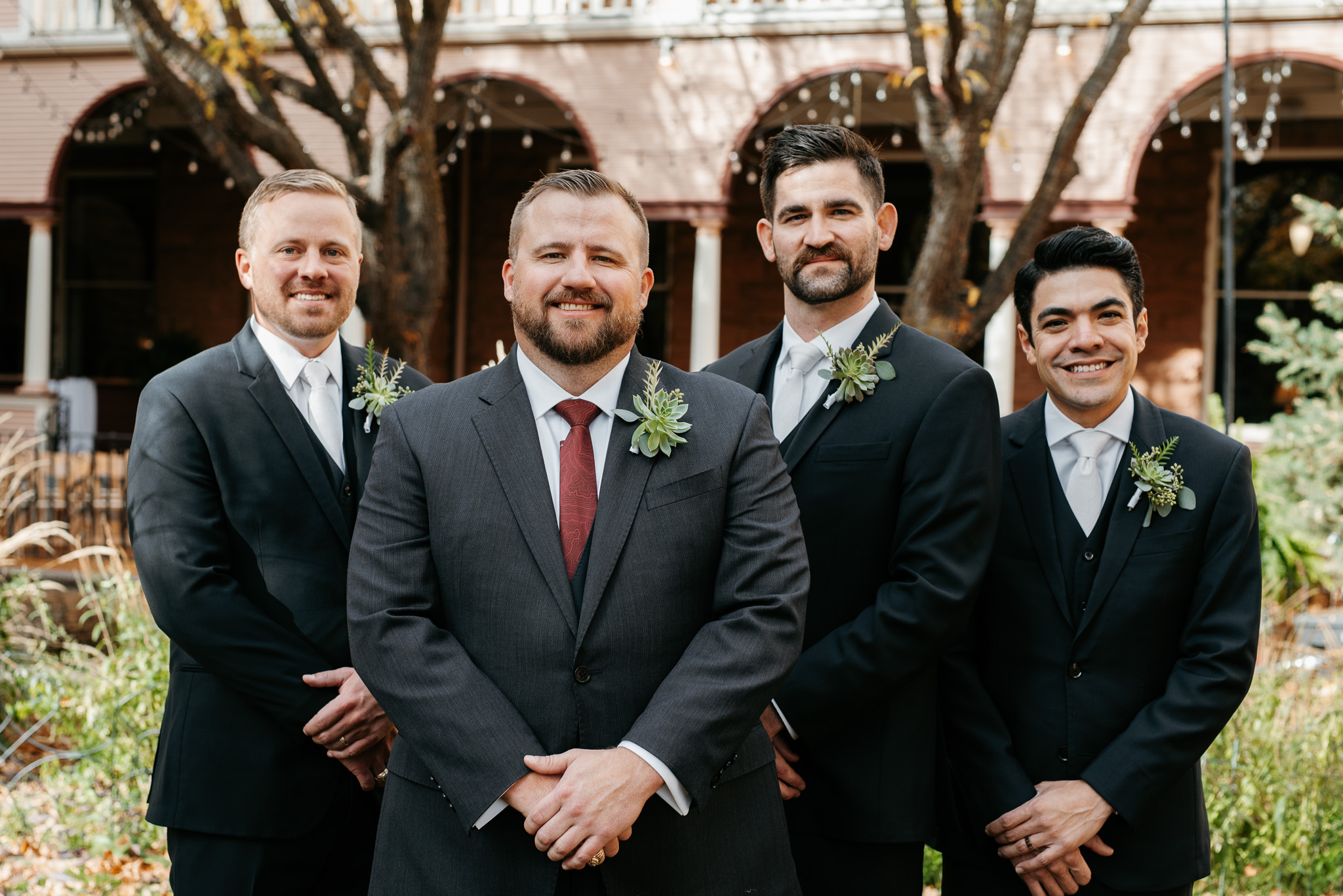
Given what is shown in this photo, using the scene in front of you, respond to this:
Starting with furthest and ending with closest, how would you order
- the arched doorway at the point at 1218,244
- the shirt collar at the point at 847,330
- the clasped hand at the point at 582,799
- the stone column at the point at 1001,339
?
the arched doorway at the point at 1218,244 → the stone column at the point at 1001,339 → the shirt collar at the point at 847,330 → the clasped hand at the point at 582,799

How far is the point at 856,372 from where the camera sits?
2.59 metres

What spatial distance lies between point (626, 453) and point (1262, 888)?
3497 millimetres

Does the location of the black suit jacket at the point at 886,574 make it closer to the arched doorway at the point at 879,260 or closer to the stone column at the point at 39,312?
the arched doorway at the point at 879,260

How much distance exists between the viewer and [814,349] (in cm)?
274

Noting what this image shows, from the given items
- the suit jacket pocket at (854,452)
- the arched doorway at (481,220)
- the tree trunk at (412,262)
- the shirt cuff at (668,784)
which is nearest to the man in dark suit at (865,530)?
the suit jacket pocket at (854,452)

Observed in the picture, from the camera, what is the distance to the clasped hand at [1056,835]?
2.39 metres

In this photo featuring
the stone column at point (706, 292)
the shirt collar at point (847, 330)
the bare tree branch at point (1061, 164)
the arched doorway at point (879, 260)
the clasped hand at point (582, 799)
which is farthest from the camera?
the arched doorway at point (879, 260)

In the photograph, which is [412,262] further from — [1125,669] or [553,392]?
[1125,669]

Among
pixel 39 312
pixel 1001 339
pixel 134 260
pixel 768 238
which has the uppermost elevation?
pixel 134 260

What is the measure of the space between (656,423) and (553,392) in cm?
24

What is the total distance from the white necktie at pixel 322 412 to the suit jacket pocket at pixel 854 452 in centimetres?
115

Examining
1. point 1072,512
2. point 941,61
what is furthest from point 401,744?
point 941,61

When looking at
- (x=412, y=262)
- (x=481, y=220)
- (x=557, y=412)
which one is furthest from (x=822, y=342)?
(x=481, y=220)

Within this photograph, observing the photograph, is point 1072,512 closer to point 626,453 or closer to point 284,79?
point 626,453
